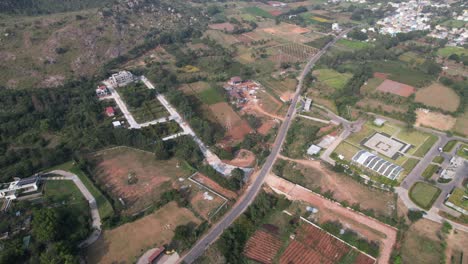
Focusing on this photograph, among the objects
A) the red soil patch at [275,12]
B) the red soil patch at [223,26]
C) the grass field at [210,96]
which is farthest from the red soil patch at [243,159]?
the red soil patch at [275,12]

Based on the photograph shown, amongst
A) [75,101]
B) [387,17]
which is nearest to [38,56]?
[75,101]

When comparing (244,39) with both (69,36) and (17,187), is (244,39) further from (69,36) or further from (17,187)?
(17,187)

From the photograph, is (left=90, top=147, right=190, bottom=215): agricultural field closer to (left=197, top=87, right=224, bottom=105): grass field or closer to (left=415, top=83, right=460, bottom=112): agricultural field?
(left=197, top=87, right=224, bottom=105): grass field

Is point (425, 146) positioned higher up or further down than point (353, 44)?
higher up

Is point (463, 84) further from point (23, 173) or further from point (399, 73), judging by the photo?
point (23, 173)

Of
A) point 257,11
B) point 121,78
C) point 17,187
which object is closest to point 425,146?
point 17,187

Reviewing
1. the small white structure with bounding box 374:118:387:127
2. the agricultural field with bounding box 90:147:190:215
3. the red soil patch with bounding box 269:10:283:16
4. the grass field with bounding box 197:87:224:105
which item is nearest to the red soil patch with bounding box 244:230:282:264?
the agricultural field with bounding box 90:147:190:215
